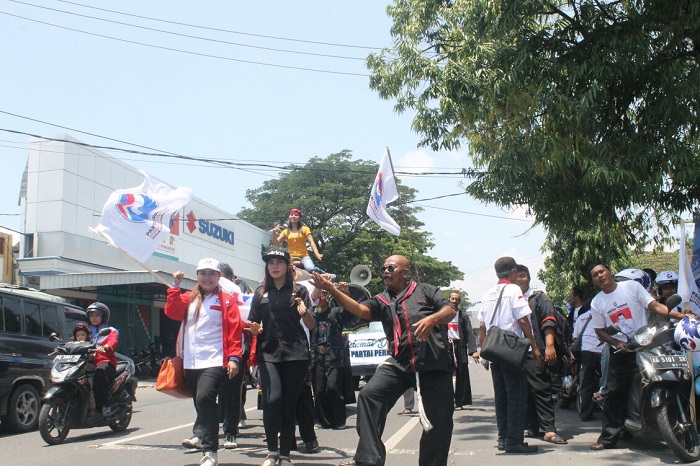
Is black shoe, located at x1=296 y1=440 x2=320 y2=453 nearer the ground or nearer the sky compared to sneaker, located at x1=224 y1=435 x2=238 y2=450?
nearer the ground

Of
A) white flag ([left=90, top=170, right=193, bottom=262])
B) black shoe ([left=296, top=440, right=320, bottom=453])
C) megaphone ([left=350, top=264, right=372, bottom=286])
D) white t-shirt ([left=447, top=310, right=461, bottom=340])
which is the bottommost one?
black shoe ([left=296, top=440, right=320, bottom=453])

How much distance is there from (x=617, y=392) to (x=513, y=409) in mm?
987

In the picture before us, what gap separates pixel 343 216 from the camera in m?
48.7

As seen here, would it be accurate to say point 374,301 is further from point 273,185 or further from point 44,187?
point 273,185

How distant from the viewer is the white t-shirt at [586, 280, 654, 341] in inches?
282

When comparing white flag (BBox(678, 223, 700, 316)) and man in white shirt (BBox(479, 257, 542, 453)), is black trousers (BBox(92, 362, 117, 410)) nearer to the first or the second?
man in white shirt (BBox(479, 257, 542, 453))

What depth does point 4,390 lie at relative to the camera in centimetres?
1007

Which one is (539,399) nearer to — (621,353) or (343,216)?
(621,353)

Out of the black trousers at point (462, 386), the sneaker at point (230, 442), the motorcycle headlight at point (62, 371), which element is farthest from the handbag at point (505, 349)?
the motorcycle headlight at point (62, 371)

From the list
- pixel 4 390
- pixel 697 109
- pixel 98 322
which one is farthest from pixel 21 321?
pixel 697 109

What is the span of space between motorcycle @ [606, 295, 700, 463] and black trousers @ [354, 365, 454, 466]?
2238 mm

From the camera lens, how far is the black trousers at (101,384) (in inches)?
363

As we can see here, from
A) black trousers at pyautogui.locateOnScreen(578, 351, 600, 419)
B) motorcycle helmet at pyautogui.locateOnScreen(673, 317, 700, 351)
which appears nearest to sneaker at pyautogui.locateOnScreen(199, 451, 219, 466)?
motorcycle helmet at pyautogui.locateOnScreen(673, 317, 700, 351)

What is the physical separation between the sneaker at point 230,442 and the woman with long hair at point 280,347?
118 centimetres
